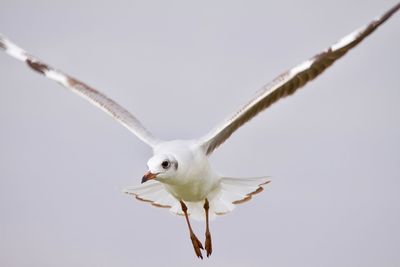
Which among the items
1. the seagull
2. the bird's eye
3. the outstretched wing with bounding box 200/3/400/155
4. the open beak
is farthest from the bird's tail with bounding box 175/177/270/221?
the open beak

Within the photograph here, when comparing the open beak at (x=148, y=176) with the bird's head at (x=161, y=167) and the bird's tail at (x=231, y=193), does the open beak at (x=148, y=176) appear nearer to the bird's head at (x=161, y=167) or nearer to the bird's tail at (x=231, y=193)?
the bird's head at (x=161, y=167)

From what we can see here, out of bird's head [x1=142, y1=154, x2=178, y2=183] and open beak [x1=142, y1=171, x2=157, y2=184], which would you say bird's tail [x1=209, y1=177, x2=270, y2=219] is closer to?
bird's head [x1=142, y1=154, x2=178, y2=183]

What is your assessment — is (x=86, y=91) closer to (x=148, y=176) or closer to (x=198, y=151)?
(x=198, y=151)

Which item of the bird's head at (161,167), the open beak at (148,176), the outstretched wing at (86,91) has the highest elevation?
the outstretched wing at (86,91)

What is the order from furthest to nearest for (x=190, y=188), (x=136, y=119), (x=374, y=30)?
(x=136, y=119) < (x=190, y=188) < (x=374, y=30)

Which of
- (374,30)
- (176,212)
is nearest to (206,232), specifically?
(176,212)

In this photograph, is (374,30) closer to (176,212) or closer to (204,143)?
(204,143)

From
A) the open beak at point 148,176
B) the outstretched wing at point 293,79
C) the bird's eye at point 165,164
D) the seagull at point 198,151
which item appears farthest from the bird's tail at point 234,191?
the open beak at point 148,176

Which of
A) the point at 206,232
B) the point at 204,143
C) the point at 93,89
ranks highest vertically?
the point at 93,89
